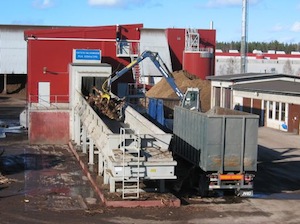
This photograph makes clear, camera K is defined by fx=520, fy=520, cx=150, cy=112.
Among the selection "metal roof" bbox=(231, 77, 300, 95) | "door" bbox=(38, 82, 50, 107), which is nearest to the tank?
"metal roof" bbox=(231, 77, 300, 95)

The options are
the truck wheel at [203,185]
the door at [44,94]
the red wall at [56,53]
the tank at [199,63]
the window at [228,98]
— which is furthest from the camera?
the tank at [199,63]

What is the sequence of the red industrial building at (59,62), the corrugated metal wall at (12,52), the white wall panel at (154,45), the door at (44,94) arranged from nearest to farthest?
the red industrial building at (59,62) < the door at (44,94) < the white wall panel at (154,45) < the corrugated metal wall at (12,52)

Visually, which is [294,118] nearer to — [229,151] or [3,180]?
[229,151]

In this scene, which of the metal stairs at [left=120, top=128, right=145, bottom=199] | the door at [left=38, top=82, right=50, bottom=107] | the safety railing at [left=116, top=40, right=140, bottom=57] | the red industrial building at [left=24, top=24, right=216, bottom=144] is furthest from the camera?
the safety railing at [left=116, top=40, right=140, bottom=57]

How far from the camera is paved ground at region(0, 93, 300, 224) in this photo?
46.8 feet

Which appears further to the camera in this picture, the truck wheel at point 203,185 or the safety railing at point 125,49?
the safety railing at point 125,49

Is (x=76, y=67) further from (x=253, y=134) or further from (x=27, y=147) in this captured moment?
(x=253, y=134)

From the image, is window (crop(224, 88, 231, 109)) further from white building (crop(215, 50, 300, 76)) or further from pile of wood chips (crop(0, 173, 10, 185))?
white building (crop(215, 50, 300, 76))

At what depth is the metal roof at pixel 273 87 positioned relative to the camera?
34934 millimetres

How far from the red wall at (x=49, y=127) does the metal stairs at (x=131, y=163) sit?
15.1 m

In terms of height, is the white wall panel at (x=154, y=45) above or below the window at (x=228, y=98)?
above

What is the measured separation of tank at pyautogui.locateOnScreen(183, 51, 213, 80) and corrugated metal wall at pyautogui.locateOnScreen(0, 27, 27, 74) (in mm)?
21198

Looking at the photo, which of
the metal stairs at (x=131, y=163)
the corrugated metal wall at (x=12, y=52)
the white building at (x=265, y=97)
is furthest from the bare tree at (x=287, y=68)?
the metal stairs at (x=131, y=163)

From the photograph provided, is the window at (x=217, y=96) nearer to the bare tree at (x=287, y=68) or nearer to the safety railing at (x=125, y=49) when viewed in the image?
the safety railing at (x=125, y=49)
